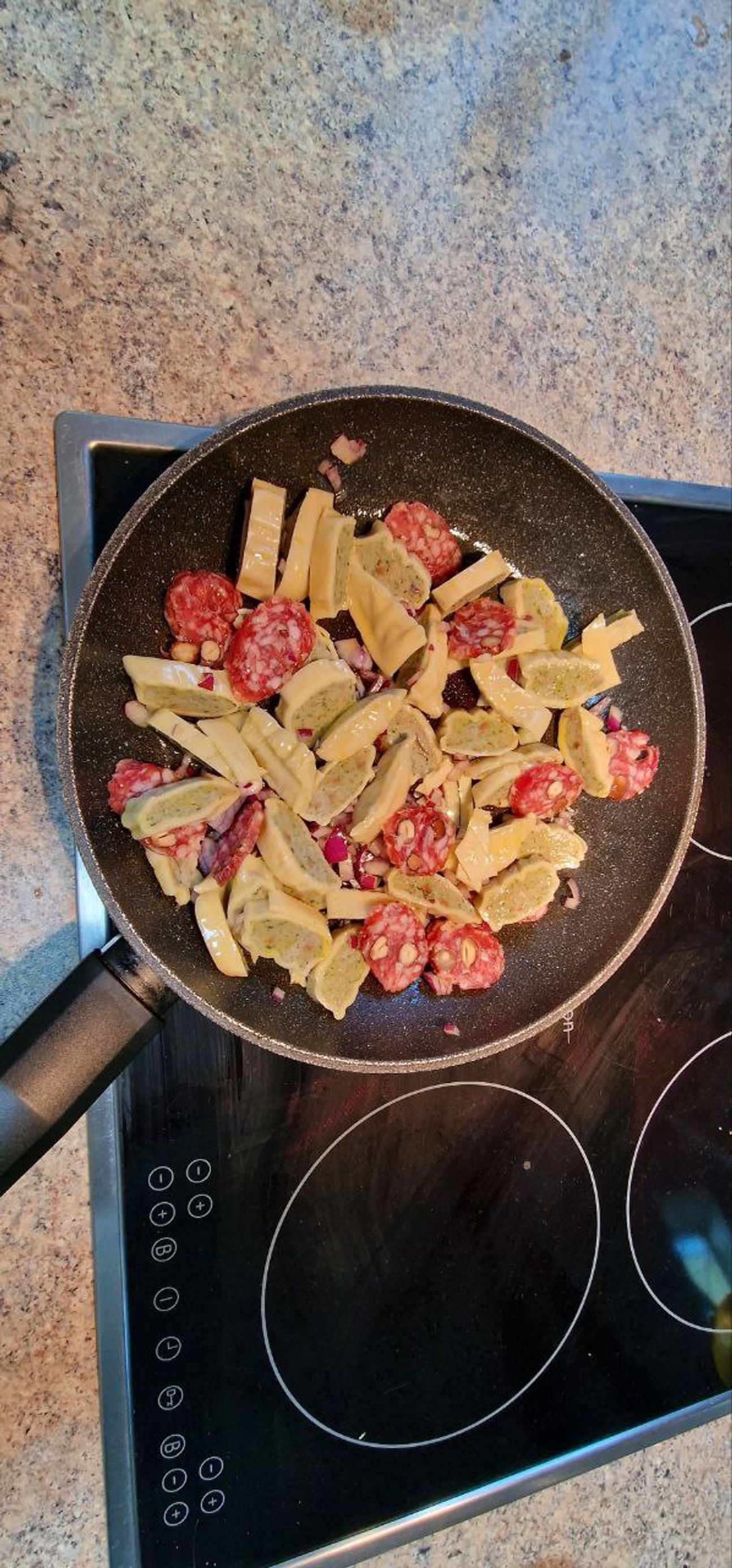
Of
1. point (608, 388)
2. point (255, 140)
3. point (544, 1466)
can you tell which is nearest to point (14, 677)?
point (255, 140)

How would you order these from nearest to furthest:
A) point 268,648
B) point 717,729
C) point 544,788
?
point 268,648
point 544,788
point 717,729

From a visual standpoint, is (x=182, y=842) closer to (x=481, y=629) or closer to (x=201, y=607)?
(x=201, y=607)

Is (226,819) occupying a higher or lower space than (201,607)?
lower

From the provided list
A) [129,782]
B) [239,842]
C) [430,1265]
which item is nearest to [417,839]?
[239,842]

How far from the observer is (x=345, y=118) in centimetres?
92

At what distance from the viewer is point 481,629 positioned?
922 mm

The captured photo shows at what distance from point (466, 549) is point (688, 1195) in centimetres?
88

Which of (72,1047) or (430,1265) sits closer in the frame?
(72,1047)

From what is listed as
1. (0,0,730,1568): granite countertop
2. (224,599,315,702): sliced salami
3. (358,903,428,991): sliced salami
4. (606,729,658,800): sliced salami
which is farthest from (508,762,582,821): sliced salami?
(0,0,730,1568): granite countertop

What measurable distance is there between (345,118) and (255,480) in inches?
16.5

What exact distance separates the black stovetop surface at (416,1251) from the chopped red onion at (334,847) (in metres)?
0.22

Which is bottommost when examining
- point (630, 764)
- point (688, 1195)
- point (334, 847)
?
point (688, 1195)

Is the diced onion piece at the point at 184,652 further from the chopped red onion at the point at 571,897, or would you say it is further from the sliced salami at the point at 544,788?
the chopped red onion at the point at 571,897

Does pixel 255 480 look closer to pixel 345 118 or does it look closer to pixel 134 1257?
pixel 345 118
